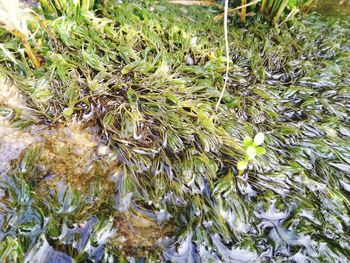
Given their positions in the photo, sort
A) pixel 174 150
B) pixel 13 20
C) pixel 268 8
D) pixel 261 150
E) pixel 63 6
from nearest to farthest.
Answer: pixel 261 150
pixel 13 20
pixel 174 150
pixel 63 6
pixel 268 8

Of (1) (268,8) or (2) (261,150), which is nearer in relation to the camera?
(2) (261,150)

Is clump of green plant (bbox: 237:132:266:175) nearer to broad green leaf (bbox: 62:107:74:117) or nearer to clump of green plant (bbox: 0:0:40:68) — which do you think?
broad green leaf (bbox: 62:107:74:117)

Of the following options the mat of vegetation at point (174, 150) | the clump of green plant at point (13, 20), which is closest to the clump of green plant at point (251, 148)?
the mat of vegetation at point (174, 150)

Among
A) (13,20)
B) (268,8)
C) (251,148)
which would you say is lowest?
(251,148)

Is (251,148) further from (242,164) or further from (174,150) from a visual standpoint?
(174,150)

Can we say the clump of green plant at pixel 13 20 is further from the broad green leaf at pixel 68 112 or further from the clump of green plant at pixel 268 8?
the clump of green plant at pixel 268 8

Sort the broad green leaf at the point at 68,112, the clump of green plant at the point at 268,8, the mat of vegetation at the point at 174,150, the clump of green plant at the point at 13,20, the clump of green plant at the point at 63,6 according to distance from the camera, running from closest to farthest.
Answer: the mat of vegetation at the point at 174,150, the clump of green plant at the point at 13,20, the broad green leaf at the point at 68,112, the clump of green plant at the point at 63,6, the clump of green plant at the point at 268,8

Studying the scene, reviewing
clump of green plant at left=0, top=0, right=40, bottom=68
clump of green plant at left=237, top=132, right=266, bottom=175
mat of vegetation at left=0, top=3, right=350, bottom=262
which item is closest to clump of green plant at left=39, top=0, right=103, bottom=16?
mat of vegetation at left=0, top=3, right=350, bottom=262

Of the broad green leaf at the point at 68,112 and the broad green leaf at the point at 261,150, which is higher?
the broad green leaf at the point at 68,112

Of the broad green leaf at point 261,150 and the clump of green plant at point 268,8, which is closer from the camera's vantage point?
the broad green leaf at point 261,150

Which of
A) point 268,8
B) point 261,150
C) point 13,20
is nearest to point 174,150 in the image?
point 261,150
